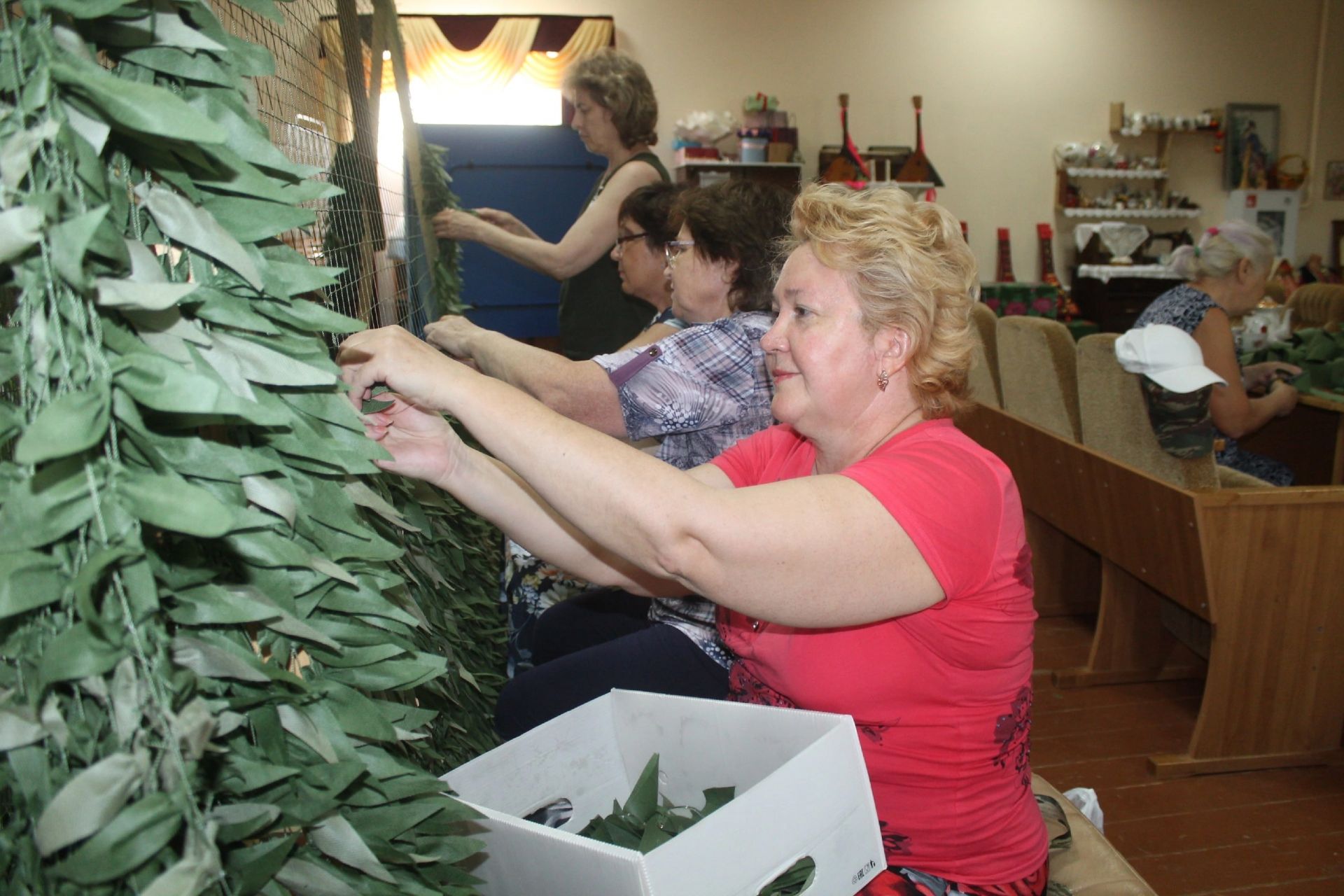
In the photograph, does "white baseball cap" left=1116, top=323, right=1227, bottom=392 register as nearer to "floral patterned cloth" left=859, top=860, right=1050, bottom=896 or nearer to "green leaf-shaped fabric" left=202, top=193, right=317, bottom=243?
"floral patterned cloth" left=859, top=860, right=1050, bottom=896

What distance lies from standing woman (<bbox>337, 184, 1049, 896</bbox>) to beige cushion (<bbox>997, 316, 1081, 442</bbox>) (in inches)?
79.8

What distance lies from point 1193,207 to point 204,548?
902 cm

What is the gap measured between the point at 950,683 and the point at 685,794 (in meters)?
0.36

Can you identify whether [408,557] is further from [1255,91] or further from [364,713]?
[1255,91]

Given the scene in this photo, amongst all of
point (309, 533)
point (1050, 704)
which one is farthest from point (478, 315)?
point (309, 533)

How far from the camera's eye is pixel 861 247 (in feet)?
4.26

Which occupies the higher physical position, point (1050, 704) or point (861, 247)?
point (861, 247)

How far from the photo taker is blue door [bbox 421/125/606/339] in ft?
22.5

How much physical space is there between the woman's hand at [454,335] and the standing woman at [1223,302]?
2.38m

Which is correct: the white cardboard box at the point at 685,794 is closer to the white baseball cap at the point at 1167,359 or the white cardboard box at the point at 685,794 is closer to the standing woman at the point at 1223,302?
the white baseball cap at the point at 1167,359

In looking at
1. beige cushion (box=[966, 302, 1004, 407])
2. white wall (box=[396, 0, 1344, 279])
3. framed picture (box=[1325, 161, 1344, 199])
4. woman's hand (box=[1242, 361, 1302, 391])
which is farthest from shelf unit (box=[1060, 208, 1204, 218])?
woman's hand (box=[1242, 361, 1302, 391])

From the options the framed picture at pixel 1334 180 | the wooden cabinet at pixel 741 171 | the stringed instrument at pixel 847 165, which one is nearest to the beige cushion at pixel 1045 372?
the wooden cabinet at pixel 741 171

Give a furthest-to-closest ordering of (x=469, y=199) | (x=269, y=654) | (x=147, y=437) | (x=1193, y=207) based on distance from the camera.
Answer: (x=1193, y=207)
(x=469, y=199)
(x=269, y=654)
(x=147, y=437)

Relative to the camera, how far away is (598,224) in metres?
2.64
